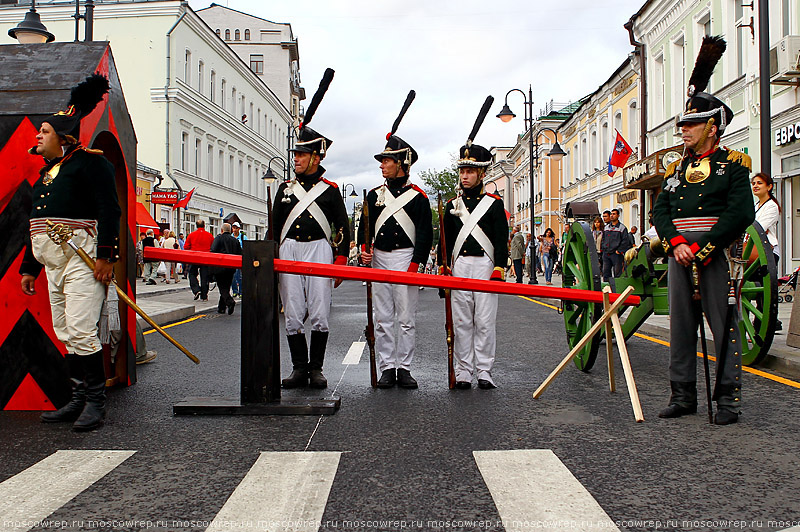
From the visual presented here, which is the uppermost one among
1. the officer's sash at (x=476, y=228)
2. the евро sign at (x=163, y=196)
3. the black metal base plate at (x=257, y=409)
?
the евро sign at (x=163, y=196)

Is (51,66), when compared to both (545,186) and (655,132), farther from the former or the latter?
(545,186)

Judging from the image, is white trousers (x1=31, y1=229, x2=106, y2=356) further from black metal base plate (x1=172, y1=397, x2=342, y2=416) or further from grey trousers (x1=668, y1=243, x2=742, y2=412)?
grey trousers (x1=668, y1=243, x2=742, y2=412)

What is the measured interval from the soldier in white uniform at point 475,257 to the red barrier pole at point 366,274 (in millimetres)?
771

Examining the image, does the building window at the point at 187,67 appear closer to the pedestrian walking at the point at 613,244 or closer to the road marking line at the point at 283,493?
the pedestrian walking at the point at 613,244

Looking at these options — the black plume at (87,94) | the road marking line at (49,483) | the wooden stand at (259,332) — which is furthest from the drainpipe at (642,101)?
the road marking line at (49,483)

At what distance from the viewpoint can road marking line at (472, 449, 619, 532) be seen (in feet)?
10.1

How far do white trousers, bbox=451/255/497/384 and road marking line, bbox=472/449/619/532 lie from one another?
2086 mm

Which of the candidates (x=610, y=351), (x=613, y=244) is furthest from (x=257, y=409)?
(x=613, y=244)

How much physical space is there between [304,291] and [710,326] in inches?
122

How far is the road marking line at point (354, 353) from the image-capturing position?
7781 millimetres

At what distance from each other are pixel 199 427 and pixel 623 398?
3.03 m

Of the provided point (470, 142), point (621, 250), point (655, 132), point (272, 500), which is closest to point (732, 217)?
point (470, 142)

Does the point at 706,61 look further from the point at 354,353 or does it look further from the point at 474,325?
the point at 354,353

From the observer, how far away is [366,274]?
5.30m
